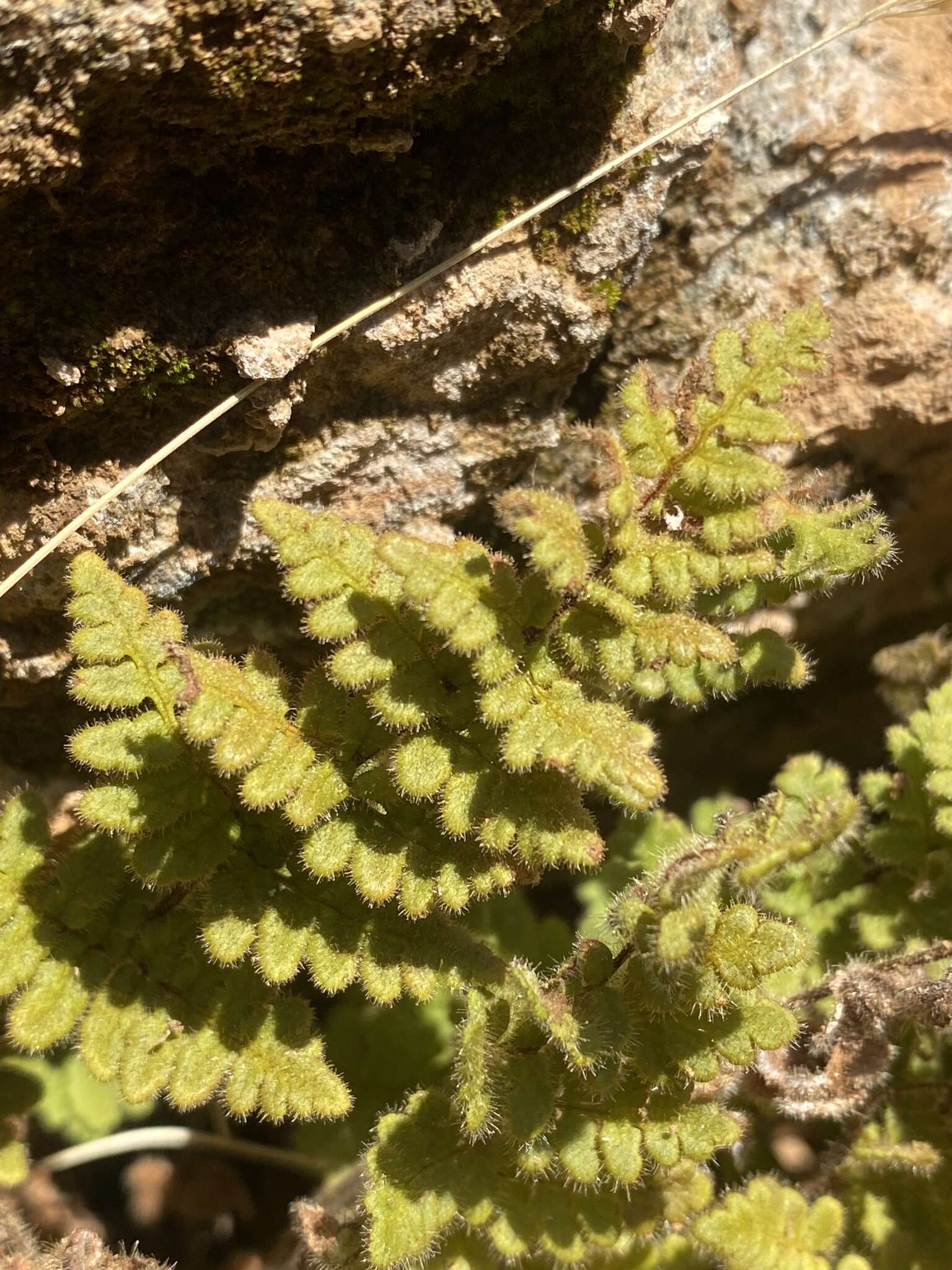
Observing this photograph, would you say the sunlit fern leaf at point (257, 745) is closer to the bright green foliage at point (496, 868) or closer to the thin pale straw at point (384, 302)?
the bright green foliage at point (496, 868)

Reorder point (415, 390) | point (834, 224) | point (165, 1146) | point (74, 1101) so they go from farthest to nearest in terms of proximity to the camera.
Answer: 1. point (165, 1146)
2. point (74, 1101)
3. point (834, 224)
4. point (415, 390)

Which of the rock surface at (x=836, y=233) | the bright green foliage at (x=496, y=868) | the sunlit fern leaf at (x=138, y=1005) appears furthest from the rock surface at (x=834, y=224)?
the sunlit fern leaf at (x=138, y=1005)

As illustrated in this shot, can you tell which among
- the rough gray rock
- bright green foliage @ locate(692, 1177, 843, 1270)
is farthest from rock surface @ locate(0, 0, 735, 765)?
bright green foliage @ locate(692, 1177, 843, 1270)

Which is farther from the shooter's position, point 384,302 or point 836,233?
point 836,233

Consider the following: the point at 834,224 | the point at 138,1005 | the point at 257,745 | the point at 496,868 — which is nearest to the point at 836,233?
the point at 834,224

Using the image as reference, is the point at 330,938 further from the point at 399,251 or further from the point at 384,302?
the point at 399,251
